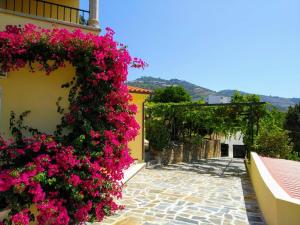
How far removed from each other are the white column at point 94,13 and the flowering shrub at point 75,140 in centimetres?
148

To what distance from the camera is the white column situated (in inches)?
351

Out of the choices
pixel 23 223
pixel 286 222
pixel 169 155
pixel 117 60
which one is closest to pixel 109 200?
pixel 23 223

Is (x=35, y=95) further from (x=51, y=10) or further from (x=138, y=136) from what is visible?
(x=138, y=136)

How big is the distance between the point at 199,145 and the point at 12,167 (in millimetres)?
17100

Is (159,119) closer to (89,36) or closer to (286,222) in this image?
(89,36)

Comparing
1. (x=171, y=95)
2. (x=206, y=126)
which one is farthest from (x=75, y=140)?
(x=171, y=95)

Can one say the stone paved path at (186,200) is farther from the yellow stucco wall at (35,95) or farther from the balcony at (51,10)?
the balcony at (51,10)

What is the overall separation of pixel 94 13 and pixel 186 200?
626 cm

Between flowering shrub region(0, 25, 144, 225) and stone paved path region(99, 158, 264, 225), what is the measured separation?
1.43 metres

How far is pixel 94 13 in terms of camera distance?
9.12 meters

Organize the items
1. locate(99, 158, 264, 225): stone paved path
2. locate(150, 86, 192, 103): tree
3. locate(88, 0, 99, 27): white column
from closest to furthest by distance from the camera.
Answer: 1. locate(99, 158, 264, 225): stone paved path
2. locate(88, 0, 99, 27): white column
3. locate(150, 86, 192, 103): tree

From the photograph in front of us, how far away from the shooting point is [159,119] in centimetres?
1969

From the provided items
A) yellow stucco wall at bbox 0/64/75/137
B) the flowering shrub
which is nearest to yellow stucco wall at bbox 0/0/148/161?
yellow stucco wall at bbox 0/64/75/137

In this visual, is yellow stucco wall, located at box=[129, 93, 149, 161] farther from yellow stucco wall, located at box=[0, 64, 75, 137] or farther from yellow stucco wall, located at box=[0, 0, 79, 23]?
yellow stucco wall, located at box=[0, 64, 75, 137]
